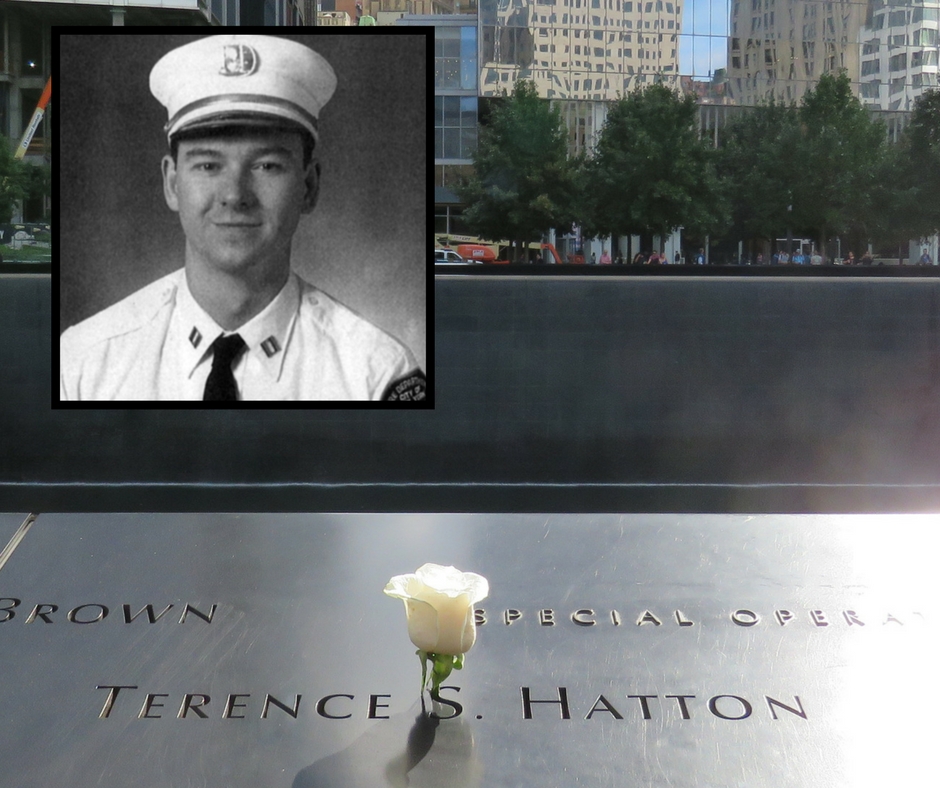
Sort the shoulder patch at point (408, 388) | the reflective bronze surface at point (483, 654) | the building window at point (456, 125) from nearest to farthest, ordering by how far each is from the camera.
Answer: the reflective bronze surface at point (483, 654), the shoulder patch at point (408, 388), the building window at point (456, 125)

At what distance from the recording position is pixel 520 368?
746 centimetres

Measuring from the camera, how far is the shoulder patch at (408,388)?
657cm

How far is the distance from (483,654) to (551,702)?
0.21m

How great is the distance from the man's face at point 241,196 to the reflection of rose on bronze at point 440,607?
486 centimetres

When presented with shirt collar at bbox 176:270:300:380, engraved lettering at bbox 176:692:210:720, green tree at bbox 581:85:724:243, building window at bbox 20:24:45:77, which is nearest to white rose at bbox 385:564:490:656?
engraved lettering at bbox 176:692:210:720

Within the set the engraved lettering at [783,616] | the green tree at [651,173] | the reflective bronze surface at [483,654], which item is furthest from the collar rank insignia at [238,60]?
the engraved lettering at [783,616]

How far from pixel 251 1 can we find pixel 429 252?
1.72 metres

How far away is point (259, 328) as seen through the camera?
20.5 ft

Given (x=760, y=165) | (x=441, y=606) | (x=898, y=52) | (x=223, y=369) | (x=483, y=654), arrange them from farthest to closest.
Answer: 1. (x=898, y=52)
2. (x=760, y=165)
3. (x=223, y=369)
4. (x=483, y=654)
5. (x=441, y=606)

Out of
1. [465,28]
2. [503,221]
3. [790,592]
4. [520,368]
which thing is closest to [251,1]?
[465,28]

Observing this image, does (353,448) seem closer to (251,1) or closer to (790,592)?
(251,1)

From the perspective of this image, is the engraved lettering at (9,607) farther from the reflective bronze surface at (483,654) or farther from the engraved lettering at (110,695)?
the engraved lettering at (110,695)

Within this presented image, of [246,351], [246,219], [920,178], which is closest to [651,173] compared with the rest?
[920,178]

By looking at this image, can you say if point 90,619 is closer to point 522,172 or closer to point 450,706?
point 450,706
